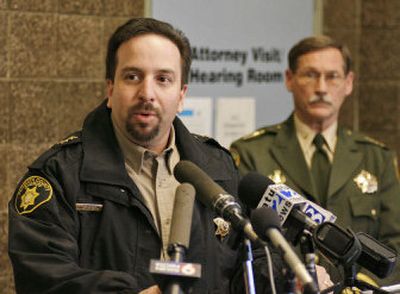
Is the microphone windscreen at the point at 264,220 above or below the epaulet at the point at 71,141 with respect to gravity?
below

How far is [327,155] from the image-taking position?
12.2 feet

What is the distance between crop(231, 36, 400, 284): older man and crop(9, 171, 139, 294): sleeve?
1528 millimetres

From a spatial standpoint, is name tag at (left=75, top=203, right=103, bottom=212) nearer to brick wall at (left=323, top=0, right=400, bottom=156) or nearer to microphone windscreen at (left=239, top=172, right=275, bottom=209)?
microphone windscreen at (left=239, top=172, right=275, bottom=209)

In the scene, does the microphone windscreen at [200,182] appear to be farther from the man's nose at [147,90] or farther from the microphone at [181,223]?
the man's nose at [147,90]

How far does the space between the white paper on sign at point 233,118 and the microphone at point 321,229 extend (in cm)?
223

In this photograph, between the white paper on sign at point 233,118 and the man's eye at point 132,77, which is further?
the white paper on sign at point 233,118

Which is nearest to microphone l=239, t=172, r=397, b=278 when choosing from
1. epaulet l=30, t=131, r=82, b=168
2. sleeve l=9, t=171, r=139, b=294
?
sleeve l=9, t=171, r=139, b=294

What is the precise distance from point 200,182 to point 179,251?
0.84 feet

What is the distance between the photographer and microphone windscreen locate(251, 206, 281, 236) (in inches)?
61.1

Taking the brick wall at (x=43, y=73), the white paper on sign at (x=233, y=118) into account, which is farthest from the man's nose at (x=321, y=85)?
the brick wall at (x=43, y=73)

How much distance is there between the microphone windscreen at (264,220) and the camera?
1553mm

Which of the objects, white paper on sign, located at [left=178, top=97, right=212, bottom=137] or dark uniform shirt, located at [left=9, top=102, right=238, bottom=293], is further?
white paper on sign, located at [left=178, top=97, right=212, bottom=137]

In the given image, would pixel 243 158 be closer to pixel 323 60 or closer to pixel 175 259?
pixel 323 60

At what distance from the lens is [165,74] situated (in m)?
2.41
